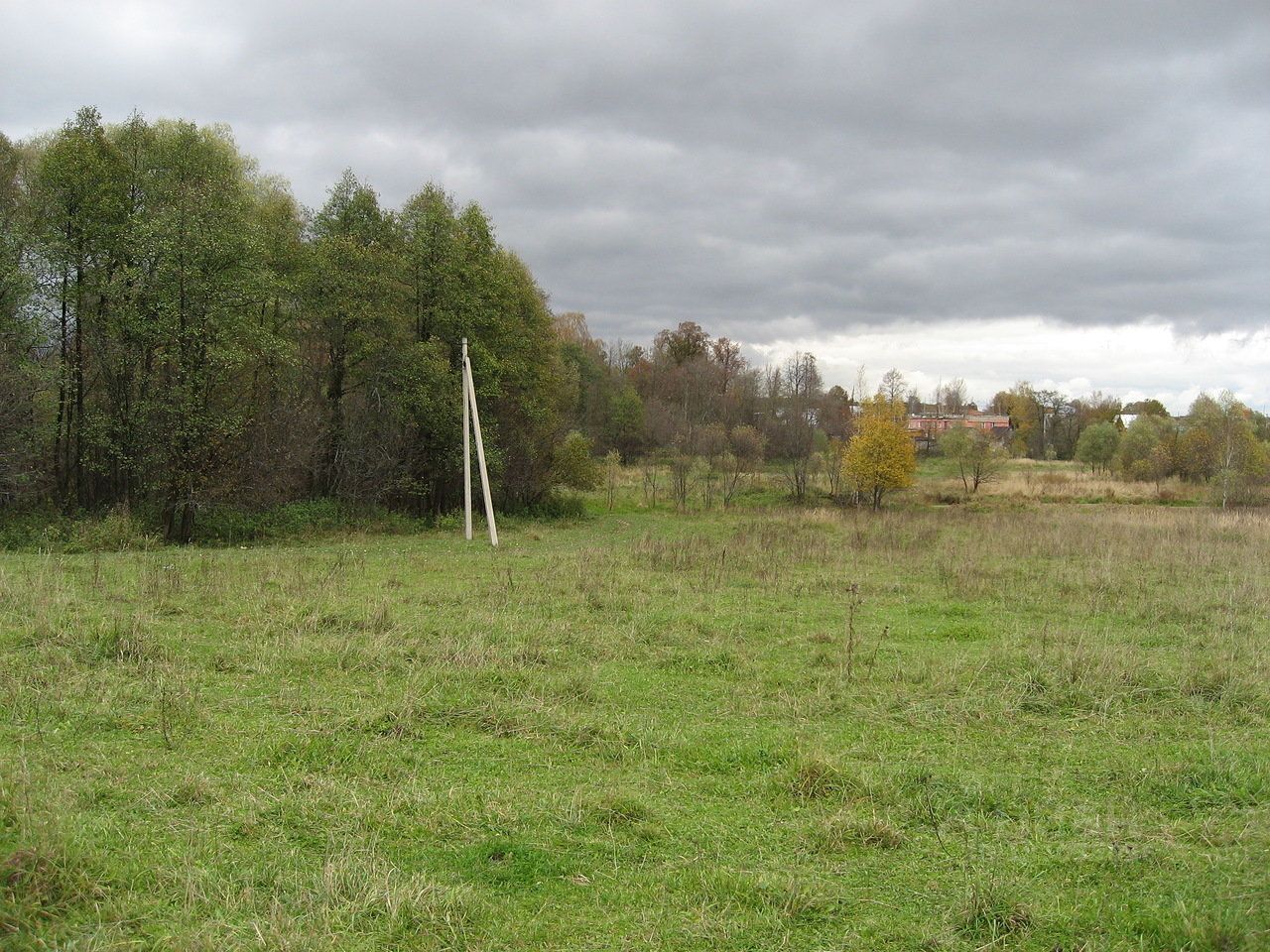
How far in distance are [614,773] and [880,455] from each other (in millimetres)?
34122

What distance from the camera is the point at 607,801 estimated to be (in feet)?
16.2

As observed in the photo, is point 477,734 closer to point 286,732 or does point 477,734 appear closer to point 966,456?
point 286,732

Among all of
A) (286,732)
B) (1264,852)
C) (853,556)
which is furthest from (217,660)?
(853,556)

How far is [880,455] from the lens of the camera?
37812mm

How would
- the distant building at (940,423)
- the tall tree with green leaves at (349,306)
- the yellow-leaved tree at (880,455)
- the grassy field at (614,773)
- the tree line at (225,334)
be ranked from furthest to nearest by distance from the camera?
1. the distant building at (940,423)
2. the yellow-leaved tree at (880,455)
3. the tall tree with green leaves at (349,306)
4. the tree line at (225,334)
5. the grassy field at (614,773)

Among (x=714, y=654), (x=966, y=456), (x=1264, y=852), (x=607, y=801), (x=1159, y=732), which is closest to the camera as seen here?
(x=1264, y=852)

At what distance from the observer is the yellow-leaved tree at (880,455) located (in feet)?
124

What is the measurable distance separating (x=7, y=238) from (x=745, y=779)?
21.7 metres

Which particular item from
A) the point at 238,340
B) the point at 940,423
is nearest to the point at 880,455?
the point at 238,340

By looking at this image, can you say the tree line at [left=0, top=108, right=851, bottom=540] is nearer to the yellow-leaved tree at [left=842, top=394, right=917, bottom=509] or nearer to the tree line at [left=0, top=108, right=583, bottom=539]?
the tree line at [left=0, top=108, right=583, bottom=539]

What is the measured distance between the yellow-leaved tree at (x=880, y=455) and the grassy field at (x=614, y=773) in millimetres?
26057

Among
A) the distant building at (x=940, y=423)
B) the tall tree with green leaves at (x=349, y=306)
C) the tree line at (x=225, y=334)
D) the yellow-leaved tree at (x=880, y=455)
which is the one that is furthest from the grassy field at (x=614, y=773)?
the distant building at (x=940, y=423)

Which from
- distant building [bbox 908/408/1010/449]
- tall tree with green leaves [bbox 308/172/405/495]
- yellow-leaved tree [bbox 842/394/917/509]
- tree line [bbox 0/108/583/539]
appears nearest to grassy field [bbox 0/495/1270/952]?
tree line [bbox 0/108/583/539]

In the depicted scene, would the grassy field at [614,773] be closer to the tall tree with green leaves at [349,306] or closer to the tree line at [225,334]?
the tree line at [225,334]
